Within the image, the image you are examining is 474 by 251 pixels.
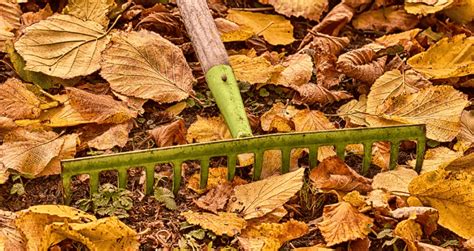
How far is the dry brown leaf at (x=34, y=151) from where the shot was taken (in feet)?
6.70

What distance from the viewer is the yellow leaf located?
241 centimetres

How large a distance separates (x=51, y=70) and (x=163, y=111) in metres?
0.30

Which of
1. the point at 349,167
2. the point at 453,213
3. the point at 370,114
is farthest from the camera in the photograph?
the point at 370,114

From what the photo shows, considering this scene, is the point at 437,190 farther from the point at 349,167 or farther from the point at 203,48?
the point at 203,48

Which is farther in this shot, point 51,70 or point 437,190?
point 51,70

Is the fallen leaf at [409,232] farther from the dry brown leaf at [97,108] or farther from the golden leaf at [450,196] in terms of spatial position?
the dry brown leaf at [97,108]

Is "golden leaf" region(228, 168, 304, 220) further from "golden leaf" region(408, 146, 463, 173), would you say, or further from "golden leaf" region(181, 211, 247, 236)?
"golden leaf" region(408, 146, 463, 173)

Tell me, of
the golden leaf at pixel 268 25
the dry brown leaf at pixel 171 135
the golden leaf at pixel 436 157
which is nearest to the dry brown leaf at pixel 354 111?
the golden leaf at pixel 436 157

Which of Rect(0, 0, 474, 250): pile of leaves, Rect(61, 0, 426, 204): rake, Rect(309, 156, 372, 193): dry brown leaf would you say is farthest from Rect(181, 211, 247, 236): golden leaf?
Rect(309, 156, 372, 193): dry brown leaf

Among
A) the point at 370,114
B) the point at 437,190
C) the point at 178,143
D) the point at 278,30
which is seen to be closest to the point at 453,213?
the point at 437,190

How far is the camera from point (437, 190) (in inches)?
75.6

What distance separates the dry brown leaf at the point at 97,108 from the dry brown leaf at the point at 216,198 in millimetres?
330

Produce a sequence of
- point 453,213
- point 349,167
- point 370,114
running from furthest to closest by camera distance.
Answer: point 370,114, point 349,167, point 453,213

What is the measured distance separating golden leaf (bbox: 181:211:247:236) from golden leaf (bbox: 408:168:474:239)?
1.25 feet
